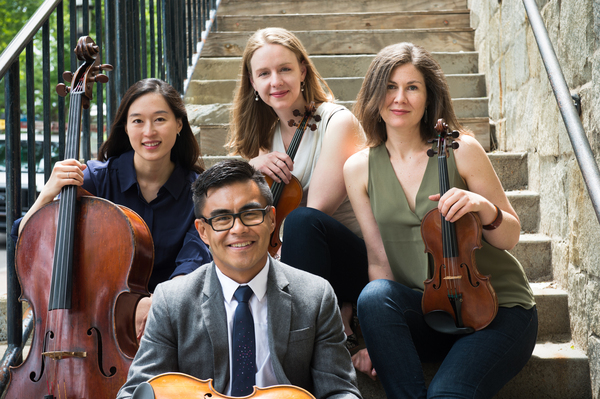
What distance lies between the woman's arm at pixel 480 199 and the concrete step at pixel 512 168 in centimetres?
108

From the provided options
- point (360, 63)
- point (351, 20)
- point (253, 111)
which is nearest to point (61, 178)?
point (253, 111)

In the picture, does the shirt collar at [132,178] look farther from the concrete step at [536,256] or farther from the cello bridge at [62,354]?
the concrete step at [536,256]

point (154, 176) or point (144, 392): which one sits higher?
point (154, 176)

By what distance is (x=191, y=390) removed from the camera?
3.88ft

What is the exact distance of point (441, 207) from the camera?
1.54 m

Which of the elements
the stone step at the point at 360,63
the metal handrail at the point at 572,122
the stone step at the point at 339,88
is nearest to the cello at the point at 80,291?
the metal handrail at the point at 572,122

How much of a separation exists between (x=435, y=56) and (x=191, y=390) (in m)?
3.31

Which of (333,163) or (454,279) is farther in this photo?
(333,163)

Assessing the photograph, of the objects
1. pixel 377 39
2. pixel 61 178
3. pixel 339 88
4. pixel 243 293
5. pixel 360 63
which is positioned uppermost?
pixel 377 39

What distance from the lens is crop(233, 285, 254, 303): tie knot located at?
54.7 inches

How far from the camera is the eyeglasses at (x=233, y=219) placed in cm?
138

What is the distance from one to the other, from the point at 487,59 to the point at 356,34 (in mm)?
1025

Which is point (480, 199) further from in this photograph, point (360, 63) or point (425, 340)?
point (360, 63)

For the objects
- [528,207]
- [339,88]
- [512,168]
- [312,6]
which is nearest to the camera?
[528,207]
